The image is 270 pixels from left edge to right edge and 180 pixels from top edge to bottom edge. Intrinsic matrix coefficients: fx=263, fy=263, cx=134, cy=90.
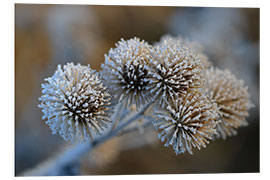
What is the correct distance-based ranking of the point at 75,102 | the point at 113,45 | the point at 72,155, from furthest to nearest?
the point at 113,45 → the point at 72,155 → the point at 75,102

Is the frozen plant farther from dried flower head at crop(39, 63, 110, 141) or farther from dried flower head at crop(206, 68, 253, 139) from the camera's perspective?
dried flower head at crop(206, 68, 253, 139)

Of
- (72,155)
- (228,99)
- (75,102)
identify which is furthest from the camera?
(72,155)

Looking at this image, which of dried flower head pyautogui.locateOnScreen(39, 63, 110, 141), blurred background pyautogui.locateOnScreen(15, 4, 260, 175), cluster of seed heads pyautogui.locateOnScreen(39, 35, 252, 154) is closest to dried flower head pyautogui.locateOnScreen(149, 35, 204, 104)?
cluster of seed heads pyautogui.locateOnScreen(39, 35, 252, 154)

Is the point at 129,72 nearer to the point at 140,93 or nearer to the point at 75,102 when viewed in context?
the point at 140,93

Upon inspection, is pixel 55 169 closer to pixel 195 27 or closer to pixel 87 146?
A: pixel 87 146

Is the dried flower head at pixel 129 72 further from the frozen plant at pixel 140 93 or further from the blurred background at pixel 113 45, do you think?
the blurred background at pixel 113 45

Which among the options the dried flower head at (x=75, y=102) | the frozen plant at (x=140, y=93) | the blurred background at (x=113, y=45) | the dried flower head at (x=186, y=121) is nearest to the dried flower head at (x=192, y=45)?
the frozen plant at (x=140, y=93)

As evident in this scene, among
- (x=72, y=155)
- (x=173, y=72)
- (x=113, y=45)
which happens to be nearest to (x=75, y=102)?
(x=173, y=72)
